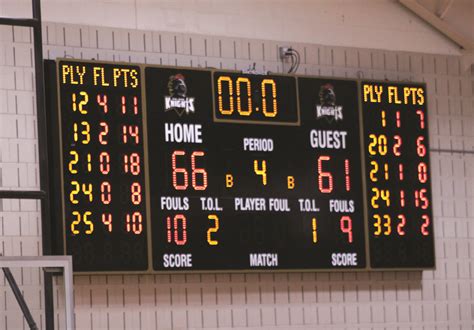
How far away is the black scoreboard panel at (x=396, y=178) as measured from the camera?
1159 centimetres

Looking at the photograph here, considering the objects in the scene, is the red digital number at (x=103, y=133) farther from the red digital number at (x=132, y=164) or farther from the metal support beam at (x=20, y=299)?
the metal support beam at (x=20, y=299)

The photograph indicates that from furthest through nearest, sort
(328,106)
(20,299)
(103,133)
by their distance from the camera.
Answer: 1. (328,106)
2. (103,133)
3. (20,299)

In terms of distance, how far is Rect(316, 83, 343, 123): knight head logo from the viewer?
11531 mm

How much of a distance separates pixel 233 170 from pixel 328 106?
3.94ft

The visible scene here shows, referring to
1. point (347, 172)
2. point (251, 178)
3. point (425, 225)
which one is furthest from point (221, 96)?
point (425, 225)

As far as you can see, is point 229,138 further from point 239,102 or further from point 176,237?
point 176,237

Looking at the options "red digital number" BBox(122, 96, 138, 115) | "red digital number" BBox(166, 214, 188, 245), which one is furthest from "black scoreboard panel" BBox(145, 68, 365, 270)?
"red digital number" BBox(122, 96, 138, 115)

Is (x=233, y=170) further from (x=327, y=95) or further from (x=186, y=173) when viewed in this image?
(x=327, y=95)

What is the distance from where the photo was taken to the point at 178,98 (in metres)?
10.9

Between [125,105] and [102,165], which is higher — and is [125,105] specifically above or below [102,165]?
above

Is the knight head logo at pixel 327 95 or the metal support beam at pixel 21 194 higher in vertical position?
the knight head logo at pixel 327 95

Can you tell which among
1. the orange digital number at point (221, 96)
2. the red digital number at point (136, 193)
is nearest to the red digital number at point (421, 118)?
the orange digital number at point (221, 96)

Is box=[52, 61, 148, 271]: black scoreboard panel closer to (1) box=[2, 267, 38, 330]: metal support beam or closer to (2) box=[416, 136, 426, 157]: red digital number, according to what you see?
(1) box=[2, 267, 38, 330]: metal support beam

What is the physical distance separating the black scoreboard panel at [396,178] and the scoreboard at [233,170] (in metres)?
0.01
